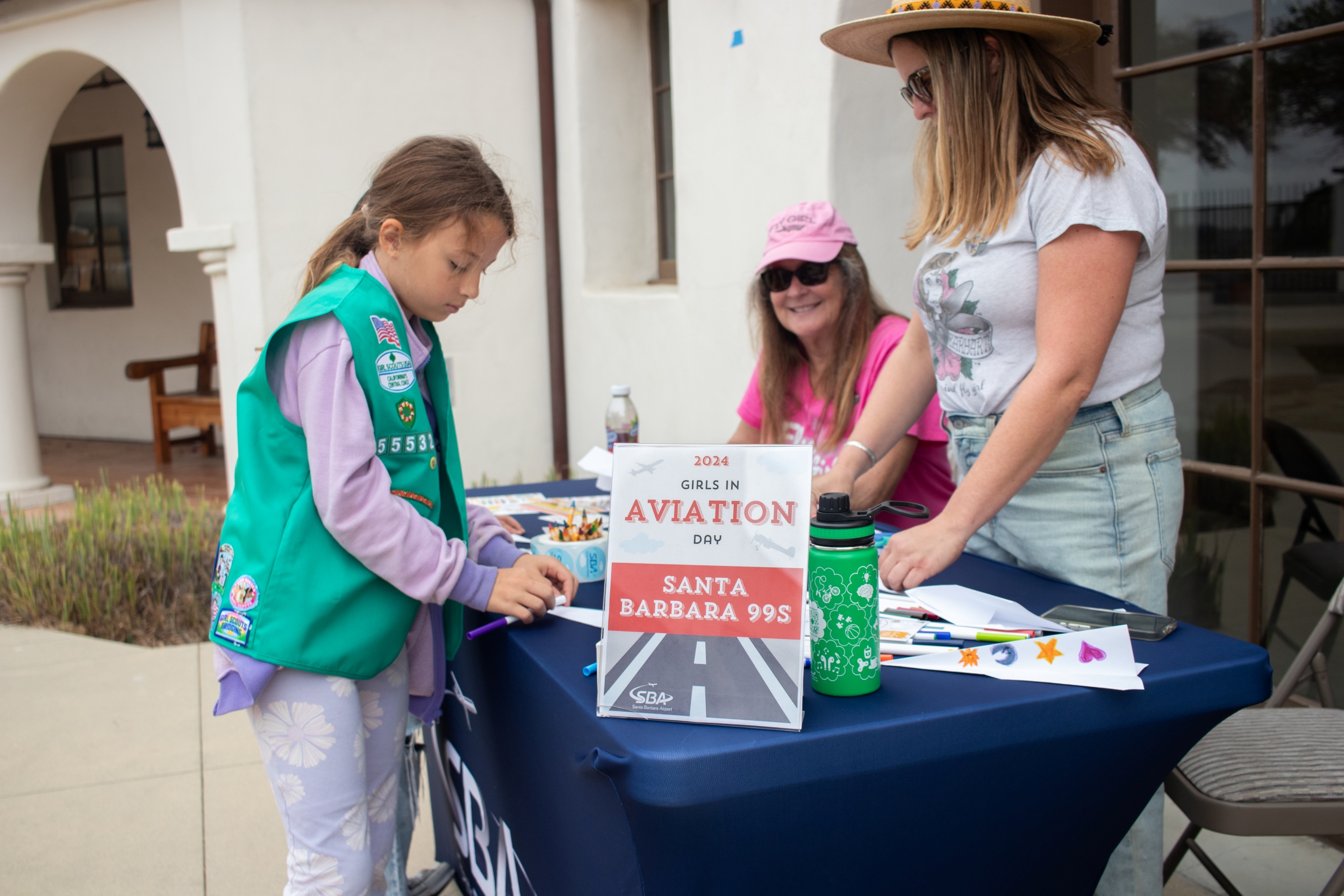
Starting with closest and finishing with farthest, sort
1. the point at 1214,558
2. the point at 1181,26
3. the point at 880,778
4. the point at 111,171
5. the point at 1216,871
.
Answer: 1. the point at 880,778
2. the point at 1216,871
3. the point at 1181,26
4. the point at 1214,558
5. the point at 111,171

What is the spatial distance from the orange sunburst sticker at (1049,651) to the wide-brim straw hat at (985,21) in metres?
0.86

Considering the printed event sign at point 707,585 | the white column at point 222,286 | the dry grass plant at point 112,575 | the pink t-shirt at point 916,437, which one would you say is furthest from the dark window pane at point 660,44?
the printed event sign at point 707,585

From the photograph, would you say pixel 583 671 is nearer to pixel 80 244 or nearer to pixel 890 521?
pixel 890 521

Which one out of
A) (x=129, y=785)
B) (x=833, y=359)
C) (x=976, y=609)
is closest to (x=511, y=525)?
(x=833, y=359)

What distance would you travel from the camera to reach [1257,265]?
8.72 ft

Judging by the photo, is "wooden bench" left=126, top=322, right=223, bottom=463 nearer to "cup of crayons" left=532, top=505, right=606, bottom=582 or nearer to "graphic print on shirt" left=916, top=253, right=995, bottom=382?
"cup of crayons" left=532, top=505, right=606, bottom=582

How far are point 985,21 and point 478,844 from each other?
1.70 meters

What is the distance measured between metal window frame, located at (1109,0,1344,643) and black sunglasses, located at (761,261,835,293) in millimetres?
1133

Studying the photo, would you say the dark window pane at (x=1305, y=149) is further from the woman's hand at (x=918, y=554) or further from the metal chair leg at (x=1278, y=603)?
the woman's hand at (x=918, y=554)

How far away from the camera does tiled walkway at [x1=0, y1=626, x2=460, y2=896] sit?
8.68 feet

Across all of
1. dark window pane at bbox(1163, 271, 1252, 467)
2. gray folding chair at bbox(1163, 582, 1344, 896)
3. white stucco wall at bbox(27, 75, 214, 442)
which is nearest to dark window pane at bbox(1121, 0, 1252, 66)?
dark window pane at bbox(1163, 271, 1252, 467)

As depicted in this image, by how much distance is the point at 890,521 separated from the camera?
2238 millimetres

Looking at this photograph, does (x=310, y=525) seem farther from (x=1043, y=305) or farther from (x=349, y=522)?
(x=1043, y=305)

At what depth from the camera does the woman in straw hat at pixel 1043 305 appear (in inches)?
55.8
